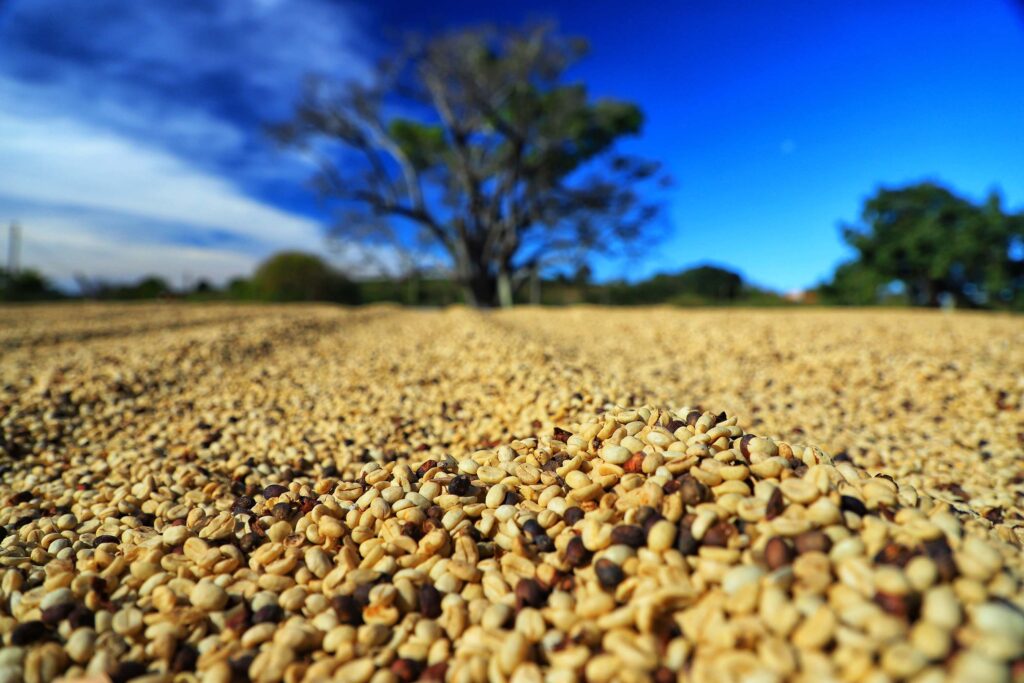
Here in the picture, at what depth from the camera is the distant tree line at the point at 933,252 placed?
15641mm

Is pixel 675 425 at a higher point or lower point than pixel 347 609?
higher

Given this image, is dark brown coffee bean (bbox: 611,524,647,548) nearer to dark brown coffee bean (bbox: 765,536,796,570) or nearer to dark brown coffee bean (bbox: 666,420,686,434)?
dark brown coffee bean (bbox: 765,536,796,570)

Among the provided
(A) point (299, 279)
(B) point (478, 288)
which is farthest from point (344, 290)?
(B) point (478, 288)

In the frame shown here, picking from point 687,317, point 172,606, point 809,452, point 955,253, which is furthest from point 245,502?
point 955,253

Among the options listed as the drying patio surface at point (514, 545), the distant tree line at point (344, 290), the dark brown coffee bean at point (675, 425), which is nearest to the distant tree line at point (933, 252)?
the distant tree line at point (344, 290)

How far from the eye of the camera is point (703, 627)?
41.6 inches

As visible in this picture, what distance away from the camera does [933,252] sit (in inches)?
654

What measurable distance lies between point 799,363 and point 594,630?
440cm

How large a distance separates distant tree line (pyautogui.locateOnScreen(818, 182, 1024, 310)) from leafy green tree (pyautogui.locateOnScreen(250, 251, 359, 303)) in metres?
19.9

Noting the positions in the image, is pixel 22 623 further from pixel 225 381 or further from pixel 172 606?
pixel 225 381

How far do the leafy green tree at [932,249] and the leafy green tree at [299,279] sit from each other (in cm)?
2000

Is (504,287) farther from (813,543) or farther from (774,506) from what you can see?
(813,543)

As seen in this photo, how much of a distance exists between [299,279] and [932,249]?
2296 centimetres

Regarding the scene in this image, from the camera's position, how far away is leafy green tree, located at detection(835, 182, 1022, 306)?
15.6 metres
